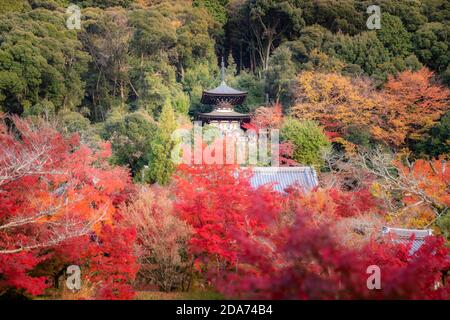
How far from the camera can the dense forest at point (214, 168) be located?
9312mm

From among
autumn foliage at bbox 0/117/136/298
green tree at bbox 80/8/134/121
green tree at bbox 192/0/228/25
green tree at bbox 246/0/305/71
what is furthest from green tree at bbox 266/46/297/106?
autumn foliage at bbox 0/117/136/298

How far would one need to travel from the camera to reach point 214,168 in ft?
44.1

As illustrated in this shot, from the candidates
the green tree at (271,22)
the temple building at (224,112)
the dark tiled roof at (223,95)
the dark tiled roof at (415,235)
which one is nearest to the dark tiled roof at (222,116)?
the temple building at (224,112)

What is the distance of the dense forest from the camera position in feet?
30.6

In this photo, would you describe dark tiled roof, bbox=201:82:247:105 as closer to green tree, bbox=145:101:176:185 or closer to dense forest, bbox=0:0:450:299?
dense forest, bbox=0:0:450:299

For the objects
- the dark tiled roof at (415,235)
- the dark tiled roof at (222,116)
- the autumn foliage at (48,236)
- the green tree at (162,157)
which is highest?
the autumn foliage at (48,236)

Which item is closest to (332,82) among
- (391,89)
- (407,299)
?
(391,89)

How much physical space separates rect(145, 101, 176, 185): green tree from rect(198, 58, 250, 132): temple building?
22.4ft

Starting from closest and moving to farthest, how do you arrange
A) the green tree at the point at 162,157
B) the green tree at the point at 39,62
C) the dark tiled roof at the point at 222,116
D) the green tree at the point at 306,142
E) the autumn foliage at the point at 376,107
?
the green tree at the point at 162,157, the green tree at the point at 306,142, the autumn foliage at the point at 376,107, the green tree at the point at 39,62, the dark tiled roof at the point at 222,116

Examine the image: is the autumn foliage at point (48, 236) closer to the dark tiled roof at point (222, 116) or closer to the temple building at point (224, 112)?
the dark tiled roof at point (222, 116)

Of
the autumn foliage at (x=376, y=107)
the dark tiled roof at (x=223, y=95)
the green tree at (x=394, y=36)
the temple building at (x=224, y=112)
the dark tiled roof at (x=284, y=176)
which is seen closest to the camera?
the dark tiled roof at (x=284, y=176)

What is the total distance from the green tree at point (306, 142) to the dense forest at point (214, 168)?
6 centimetres

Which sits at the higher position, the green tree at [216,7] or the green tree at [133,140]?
the green tree at [216,7]

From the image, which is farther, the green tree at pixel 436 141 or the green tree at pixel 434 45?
the green tree at pixel 434 45
